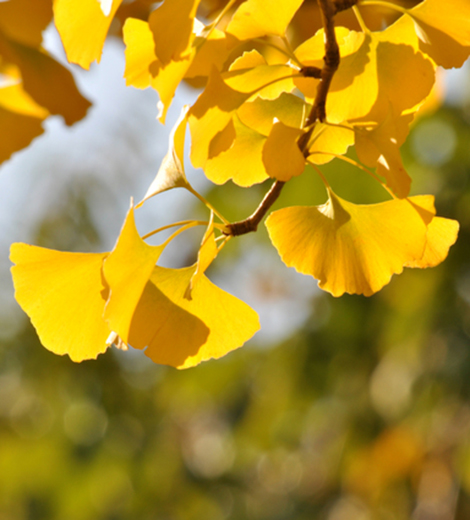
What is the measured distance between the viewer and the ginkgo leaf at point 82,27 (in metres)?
0.20

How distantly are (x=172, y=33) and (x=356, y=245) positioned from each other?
105mm

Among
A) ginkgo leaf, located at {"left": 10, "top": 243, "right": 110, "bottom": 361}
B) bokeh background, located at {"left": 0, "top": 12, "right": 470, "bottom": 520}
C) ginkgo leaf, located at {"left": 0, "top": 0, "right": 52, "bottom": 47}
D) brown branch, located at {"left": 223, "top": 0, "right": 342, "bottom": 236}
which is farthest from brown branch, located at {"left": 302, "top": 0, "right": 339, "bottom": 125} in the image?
bokeh background, located at {"left": 0, "top": 12, "right": 470, "bottom": 520}

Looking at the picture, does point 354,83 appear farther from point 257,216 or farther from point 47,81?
point 47,81

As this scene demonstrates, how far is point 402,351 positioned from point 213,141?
4.53ft

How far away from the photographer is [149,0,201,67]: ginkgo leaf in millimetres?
180

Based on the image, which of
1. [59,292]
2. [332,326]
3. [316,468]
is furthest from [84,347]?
[316,468]

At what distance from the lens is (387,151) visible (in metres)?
0.18

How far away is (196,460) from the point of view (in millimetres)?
2750

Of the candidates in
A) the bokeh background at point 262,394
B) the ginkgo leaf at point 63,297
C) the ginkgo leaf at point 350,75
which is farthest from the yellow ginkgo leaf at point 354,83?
the bokeh background at point 262,394

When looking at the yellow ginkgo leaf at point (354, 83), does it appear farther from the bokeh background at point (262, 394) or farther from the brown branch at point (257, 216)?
the bokeh background at point (262, 394)

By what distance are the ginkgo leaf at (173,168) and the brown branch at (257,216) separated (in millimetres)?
28

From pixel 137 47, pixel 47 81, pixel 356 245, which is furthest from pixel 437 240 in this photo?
pixel 47 81

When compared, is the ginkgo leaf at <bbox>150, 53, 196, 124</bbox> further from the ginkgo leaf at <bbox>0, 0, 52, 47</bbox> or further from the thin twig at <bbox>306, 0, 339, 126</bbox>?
the ginkgo leaf at <bbox>0, 0, 52, 47</bbox>

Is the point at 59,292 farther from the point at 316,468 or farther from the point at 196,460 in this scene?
the point at 196,460
